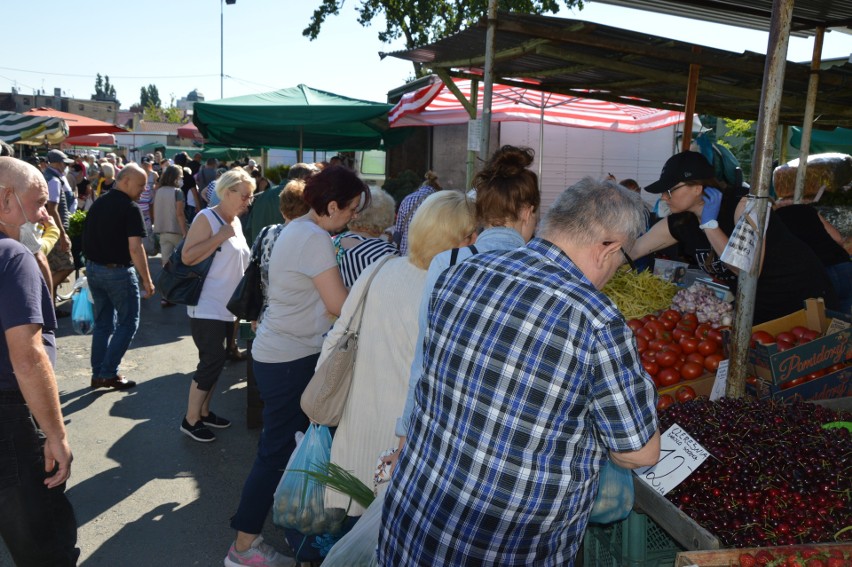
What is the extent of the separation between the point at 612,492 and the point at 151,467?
12.2 feet

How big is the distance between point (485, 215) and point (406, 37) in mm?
22359

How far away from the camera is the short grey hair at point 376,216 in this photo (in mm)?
4141

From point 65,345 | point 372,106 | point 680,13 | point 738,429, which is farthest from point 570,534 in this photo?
point 372,106

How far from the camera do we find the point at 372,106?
9.13m

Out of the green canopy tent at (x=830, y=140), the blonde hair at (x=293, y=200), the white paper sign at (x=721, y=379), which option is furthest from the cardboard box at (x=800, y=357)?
the green canopy tent at (x=830, y=140)

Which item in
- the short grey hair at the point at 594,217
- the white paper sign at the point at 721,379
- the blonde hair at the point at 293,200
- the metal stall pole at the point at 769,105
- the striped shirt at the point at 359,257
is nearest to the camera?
the short grey hair at the point at 594,217

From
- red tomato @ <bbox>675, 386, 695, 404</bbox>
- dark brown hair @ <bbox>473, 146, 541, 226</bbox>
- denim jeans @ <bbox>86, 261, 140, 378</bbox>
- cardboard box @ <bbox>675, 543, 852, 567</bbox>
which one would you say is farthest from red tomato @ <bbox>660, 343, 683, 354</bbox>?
denim jeans @ <bbox>86, 261, 140, 378</bbox>

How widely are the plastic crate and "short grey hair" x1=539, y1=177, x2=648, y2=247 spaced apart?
1172mm

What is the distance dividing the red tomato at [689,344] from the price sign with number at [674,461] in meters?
1.24

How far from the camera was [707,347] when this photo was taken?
3.61 m

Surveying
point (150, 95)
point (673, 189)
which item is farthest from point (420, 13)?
point (150, 95)

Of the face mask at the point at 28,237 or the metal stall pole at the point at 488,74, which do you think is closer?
the face mask at the point at 28,237

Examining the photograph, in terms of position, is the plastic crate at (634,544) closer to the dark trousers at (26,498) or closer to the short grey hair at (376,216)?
the dark trousers at (26,498)

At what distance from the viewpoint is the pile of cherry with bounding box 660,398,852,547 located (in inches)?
84.6
